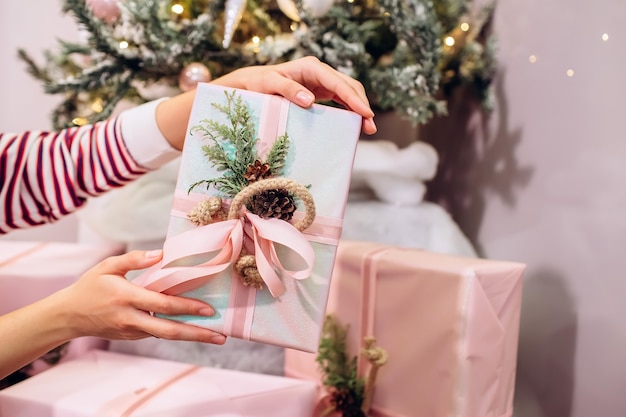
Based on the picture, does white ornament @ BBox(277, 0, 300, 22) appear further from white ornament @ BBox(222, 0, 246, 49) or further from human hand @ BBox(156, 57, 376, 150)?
human hand @ BBox(156, 57, 376, 150)

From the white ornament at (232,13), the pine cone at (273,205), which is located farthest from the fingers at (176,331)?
the white ornament at (232,13)

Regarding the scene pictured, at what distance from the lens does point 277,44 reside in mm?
832

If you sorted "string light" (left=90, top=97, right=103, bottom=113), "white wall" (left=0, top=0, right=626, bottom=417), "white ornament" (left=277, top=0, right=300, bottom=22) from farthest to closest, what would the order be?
"string light" (left=90, top=97, right=103, bottom=113) < "white ornament" (left=277, top=0, right=300, bottom=22) < "white wall" (left=0, top=0, right=626, bottom=417)

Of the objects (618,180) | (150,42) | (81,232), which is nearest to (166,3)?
(150,42)

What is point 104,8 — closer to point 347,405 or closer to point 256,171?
point 256,171

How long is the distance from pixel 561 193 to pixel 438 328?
32 cm

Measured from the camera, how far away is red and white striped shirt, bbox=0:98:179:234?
0.76 meters

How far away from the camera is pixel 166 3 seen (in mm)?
842

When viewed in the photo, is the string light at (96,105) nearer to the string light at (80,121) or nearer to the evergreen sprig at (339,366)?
the string light at (80,121)

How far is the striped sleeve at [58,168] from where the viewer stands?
2.53ft

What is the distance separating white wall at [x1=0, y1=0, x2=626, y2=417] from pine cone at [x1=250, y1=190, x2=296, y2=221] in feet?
1.54

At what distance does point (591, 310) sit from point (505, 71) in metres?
0.43

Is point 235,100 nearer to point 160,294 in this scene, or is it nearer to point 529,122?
point 160,294

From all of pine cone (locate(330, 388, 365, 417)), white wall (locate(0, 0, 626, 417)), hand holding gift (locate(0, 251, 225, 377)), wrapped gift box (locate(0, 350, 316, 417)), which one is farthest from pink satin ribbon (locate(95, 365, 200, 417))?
white wall (locate(0, 0, 626, 417))
